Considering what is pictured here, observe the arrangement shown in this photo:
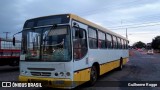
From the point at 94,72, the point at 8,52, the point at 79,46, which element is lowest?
the point at 94,72

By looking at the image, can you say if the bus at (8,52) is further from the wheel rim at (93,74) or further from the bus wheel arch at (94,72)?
the wheel rim at (93,74)

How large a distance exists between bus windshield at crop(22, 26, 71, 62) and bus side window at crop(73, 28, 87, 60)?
1.30 feet

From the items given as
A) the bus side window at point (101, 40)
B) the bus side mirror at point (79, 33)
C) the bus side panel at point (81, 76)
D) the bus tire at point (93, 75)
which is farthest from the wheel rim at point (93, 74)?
the bus side mirror at point (79, 33)

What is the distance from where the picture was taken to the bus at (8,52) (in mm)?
17050

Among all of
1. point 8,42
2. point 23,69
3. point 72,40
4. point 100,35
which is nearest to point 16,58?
point 8,42

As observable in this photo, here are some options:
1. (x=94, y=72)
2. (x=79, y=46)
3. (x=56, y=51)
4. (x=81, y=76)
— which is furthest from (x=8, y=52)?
(x=56, y=51)

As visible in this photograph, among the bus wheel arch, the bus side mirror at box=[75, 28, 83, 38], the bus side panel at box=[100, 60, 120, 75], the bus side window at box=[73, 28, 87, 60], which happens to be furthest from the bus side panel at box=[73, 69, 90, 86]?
the bus side panel at box=[100, 60, 120, 75]

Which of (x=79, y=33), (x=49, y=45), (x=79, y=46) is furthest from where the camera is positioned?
(x=79, y=46)

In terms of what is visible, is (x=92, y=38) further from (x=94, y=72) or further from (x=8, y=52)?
(x=8, y=52)

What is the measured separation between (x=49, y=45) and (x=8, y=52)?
9.46 meters

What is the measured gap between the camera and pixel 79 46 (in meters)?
9.61

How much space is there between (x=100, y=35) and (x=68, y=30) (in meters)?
4.25

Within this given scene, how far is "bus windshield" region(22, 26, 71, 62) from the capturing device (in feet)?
28.9

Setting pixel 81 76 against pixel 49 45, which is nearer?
pixel 49 45
